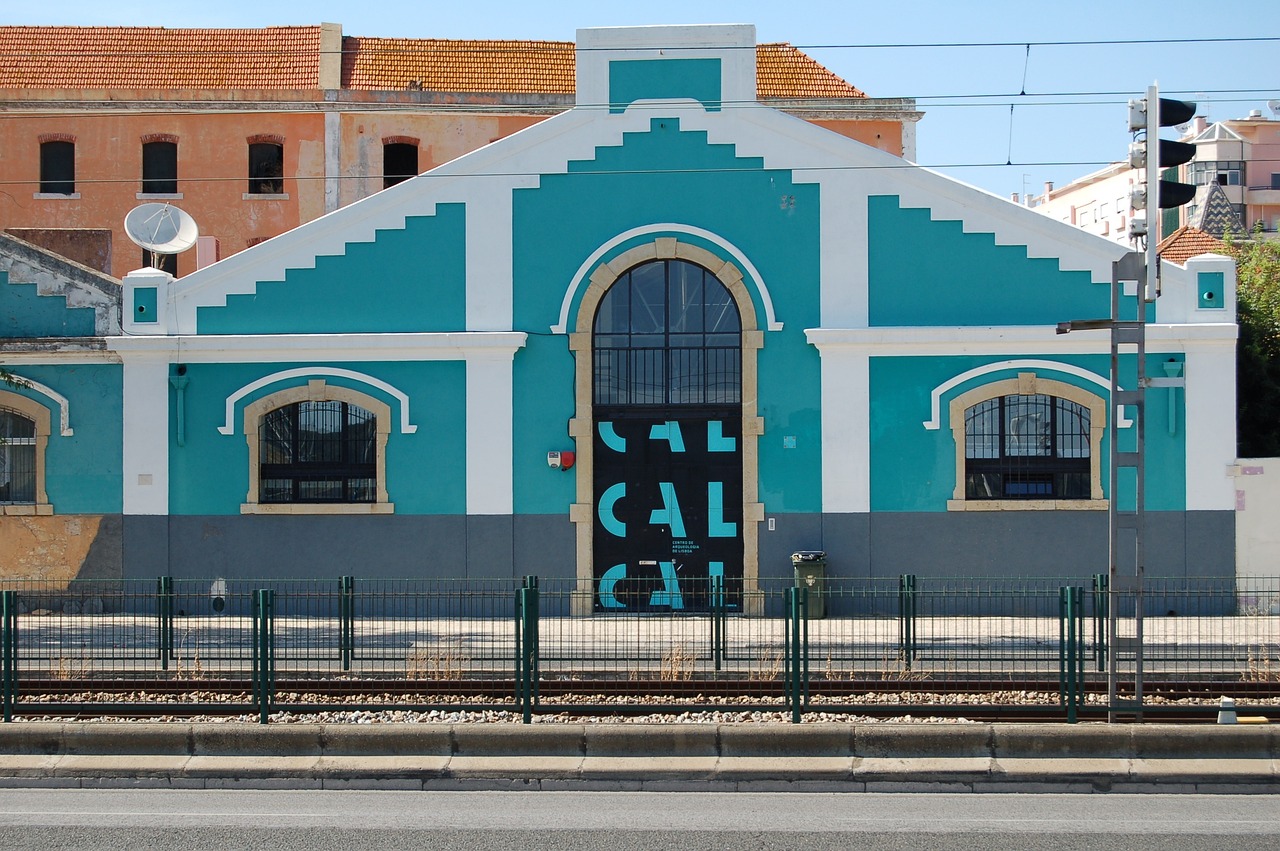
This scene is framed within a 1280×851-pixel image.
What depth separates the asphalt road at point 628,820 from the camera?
9.37 m

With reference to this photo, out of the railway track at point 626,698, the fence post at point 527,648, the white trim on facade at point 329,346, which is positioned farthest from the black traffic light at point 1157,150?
the white trim on facade at point 329,346

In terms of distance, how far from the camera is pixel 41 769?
449 inches

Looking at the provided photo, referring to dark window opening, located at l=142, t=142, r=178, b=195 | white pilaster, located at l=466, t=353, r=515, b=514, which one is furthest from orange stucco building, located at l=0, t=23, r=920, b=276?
white pilaster, located at l=466, t=353, r=515, b=514

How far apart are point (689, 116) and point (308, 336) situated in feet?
22.2

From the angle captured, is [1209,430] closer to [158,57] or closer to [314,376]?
[314,376]

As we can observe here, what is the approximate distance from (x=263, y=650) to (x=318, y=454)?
909 centimetres

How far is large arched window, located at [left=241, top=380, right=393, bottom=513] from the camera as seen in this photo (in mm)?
21406

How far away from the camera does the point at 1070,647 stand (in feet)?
41.5

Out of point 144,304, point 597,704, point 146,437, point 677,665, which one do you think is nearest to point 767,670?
point 677,665

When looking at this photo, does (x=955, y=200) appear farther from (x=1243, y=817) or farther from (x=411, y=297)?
(x=1243, y=817)

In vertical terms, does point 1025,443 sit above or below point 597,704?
above

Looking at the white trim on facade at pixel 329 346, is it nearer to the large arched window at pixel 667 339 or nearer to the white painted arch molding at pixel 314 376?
the white painted arch molding at pixel 314 376

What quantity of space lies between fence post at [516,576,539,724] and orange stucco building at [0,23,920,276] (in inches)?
894

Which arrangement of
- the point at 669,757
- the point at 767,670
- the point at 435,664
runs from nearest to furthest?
the point at 669,757
the point at 767,670
the point at 435,664
